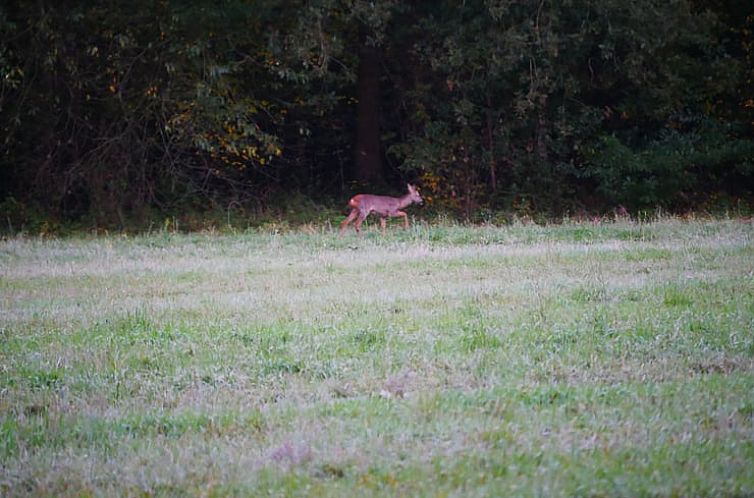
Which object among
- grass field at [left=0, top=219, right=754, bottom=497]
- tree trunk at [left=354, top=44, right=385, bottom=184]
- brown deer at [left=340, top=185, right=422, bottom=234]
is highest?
tree trunk at [left=354, top=44, right=385, bottom=184]

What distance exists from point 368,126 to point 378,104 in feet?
2.17

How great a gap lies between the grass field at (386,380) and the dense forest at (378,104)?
9970 millimetres

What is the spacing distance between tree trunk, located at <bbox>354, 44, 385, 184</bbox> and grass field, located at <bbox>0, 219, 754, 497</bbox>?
534 inches

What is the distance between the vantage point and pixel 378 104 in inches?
1067

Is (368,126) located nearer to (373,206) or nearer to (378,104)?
(378,104)

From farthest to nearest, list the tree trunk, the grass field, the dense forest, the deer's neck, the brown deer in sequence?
the tree trunk, the dense forest, the deer's neck, the brown deer, the grass field

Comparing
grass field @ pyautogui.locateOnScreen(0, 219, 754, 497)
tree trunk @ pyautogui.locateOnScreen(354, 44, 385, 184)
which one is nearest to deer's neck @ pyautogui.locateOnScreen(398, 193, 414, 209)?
tree trunk @ pyautogui.locateOnScreen(354, 44, 385, 184)

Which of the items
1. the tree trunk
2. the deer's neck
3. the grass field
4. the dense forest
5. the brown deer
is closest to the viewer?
the grass field

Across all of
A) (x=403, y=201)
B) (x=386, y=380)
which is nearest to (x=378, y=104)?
(x=403, y=201)

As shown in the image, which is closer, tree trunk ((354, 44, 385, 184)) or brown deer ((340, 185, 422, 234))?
brown deer ((340, 185, 422, 234))

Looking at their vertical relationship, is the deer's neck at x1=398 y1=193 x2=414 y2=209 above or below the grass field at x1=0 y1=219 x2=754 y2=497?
above

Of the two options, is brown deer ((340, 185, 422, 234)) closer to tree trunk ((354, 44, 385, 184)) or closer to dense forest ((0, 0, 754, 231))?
dense forest ((0, 0, 754, 231))

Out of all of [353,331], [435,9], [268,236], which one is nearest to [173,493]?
→ [353,331]

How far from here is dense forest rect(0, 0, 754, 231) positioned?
22344 millimetres
